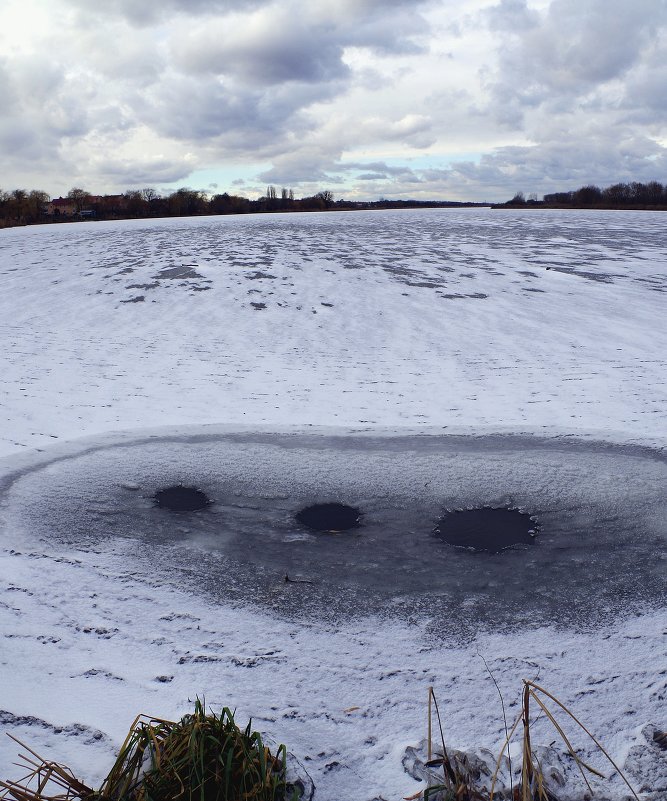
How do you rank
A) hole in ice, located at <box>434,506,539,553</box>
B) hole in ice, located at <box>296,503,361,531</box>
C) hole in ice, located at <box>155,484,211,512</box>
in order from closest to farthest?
hole in ice, located at <box>434,506,539,553</box>
hole in ice, located at <box>296,503,361,531</box>
hole in ice, located at <box>155,484,211,512</box>

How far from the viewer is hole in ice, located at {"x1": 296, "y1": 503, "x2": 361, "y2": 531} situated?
3908mm

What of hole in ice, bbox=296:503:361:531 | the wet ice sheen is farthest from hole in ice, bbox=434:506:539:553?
hole in ice, bbox=296:503:361:531

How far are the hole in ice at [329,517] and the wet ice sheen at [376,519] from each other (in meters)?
0.07

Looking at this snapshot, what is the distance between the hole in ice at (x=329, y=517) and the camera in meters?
3.91

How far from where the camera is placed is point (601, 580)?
3.29 metres

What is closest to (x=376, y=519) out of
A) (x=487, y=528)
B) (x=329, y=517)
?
(x=329, y=517)

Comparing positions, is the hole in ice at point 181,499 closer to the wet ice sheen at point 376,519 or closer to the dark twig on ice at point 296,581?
the wet ice sheen at point 376,519

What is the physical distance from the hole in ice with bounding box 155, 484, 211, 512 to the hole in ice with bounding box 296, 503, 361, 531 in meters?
0.69

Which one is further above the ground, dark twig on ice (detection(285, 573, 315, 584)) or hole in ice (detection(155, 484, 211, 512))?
hole in ice (detection(155, 484, 211, 512))

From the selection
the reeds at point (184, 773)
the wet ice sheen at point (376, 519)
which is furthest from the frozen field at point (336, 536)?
the reeds at point (184, 773)

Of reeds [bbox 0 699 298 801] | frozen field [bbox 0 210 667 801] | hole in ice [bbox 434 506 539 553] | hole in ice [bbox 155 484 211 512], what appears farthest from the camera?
hole in ice [bbox 155 484 211 512]

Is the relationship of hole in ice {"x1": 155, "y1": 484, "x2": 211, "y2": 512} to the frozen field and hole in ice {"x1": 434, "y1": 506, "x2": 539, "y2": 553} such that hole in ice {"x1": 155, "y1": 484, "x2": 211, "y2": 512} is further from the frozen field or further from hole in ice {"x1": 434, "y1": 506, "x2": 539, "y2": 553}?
hole in ice {"x1": 434, "y1": 506, "x2": 539, "y2": 553}

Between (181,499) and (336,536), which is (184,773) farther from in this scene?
(181,499)

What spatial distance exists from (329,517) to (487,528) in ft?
3.22
